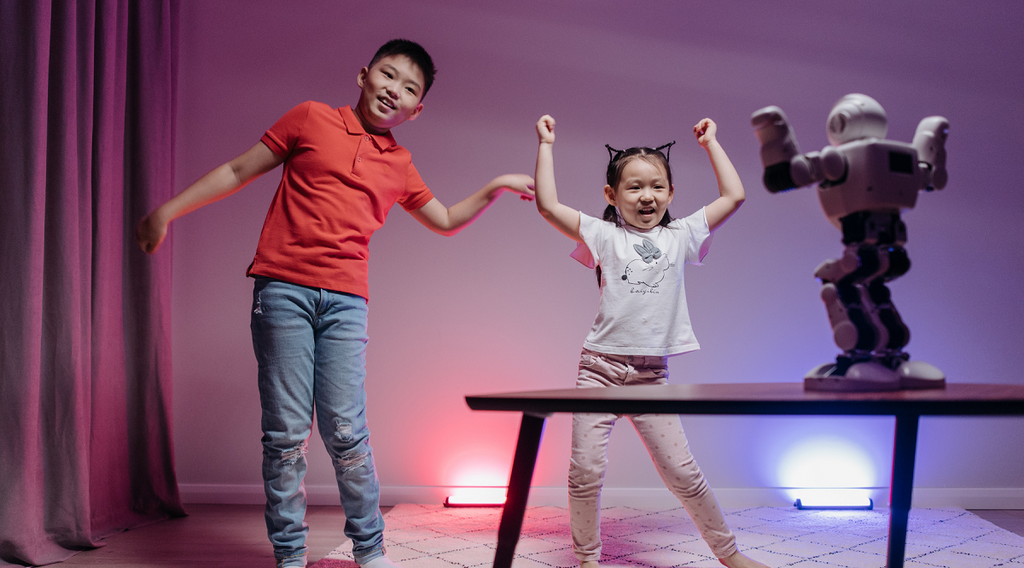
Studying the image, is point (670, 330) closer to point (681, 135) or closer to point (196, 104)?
point (681, 135)

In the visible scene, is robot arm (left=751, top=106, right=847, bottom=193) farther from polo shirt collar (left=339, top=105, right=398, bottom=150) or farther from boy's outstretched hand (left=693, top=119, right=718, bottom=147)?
polo shirt collar (left=339, top=105, right=398, bottom=150)

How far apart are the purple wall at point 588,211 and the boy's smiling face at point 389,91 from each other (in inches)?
30.6

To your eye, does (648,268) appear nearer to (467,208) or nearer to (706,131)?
(706,131)

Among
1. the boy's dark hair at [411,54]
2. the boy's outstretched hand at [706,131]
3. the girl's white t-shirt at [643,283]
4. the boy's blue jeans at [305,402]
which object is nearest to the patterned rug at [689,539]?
the boy's blue jeans at [305,402]

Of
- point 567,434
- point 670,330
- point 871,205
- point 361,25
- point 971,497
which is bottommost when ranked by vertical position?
point 971,497

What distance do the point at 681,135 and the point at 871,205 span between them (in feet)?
4.90

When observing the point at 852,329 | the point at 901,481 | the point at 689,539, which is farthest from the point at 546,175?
the point at 689,539

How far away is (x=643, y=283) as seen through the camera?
152 centimetres

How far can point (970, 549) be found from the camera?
1.70 metres

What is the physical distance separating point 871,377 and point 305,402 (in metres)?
1.06

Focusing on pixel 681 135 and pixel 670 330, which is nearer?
pixel 670 330

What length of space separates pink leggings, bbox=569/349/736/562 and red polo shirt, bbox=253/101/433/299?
0.57 metres

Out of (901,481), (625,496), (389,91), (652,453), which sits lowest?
(625,496)

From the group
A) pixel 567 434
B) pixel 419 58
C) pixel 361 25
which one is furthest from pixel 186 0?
pixel 567 434
